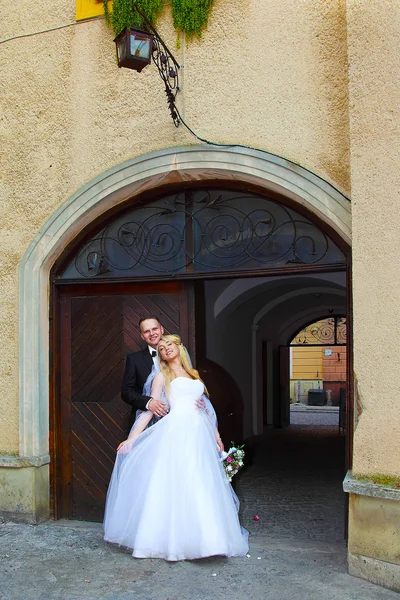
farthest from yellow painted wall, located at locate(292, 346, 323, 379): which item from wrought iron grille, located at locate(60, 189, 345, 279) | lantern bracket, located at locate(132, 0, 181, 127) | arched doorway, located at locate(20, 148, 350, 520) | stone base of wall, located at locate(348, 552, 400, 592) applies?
stone base of wall, located at locate(348, 552, 400, 592)

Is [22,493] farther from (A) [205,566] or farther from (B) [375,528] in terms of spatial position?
(B) [375,528]

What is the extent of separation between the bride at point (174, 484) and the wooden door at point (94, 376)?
0.99 m

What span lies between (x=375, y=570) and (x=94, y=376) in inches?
124

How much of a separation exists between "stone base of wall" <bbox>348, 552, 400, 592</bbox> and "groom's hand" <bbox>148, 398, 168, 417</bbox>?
174 centimetres

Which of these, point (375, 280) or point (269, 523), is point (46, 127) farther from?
point (269, 523)

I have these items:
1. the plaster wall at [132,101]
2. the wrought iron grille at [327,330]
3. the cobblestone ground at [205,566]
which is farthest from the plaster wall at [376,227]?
the wrought iron grille at [327,330]

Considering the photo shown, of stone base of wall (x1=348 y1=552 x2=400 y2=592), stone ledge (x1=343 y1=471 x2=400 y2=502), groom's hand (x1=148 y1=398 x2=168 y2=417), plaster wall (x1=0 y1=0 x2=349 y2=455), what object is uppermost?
plaster wall (x1=0 y1=0 x2=349 y2=455)

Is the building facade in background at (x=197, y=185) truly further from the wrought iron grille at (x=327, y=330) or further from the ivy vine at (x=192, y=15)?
the wrought iron grille at (x=327, y=330)

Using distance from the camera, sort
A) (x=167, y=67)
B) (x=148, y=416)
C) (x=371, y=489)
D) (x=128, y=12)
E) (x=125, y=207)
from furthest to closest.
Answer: (x=125, y=207) → (x=128, y=12) → (x=167, y=67) → (x=148, y=416) → (x=371, y=489)

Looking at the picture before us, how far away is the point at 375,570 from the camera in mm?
4754

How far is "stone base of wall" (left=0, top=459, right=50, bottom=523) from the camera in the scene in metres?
6.34

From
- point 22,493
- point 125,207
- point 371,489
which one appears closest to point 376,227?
point 371,489

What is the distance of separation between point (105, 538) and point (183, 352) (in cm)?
163

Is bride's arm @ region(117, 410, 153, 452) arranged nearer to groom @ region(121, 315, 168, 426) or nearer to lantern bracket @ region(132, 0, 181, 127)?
groom @ region(121, 315, 168, 426)
